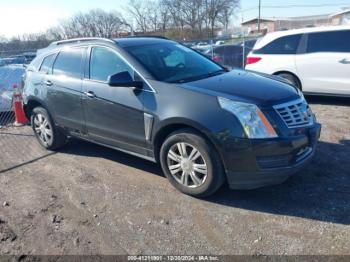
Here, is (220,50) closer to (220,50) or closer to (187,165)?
(220,50)

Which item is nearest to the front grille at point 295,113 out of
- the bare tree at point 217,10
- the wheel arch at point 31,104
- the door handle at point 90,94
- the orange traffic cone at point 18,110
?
the door handle at point 90,94

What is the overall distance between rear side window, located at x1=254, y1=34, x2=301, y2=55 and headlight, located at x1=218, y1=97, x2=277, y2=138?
5043 mm

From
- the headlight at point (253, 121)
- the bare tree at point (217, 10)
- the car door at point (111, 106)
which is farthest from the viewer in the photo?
the bare tree at point (217, 10)

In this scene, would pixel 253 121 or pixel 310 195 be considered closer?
pixel 253 121

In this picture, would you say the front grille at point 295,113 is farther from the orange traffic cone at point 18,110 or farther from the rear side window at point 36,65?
the orange traffic cone at point 18,110

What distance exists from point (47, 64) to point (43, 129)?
1096mm

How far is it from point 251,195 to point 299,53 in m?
4.95

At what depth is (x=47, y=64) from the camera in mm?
5531

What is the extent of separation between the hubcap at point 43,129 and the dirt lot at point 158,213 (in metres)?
0.73

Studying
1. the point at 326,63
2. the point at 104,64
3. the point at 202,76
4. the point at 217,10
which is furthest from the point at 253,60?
the point at 217,10

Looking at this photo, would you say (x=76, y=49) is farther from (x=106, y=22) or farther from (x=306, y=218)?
(x=106, y=22)

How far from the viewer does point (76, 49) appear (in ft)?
16.4

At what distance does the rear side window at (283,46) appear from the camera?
7781 mm

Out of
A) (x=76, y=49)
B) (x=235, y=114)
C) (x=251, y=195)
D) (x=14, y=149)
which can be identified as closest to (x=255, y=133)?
(x=235, y=114)
